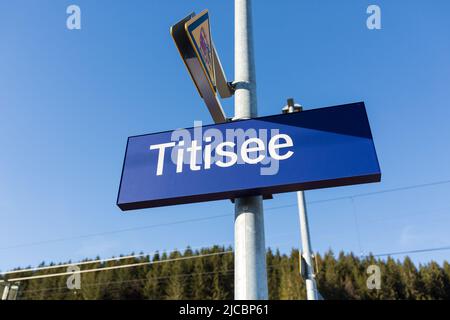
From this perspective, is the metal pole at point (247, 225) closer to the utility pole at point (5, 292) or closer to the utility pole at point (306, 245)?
the utility pole at point (306, 245)

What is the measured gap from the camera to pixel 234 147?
7.67 feet

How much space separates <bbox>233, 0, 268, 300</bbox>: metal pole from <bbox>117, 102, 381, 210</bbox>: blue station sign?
0.43ft

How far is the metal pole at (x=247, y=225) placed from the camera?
186 centimetres

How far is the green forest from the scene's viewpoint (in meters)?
57.2

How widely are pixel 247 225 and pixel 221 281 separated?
61.9 meters

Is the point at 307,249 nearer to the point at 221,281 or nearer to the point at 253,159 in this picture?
the point at 253,159

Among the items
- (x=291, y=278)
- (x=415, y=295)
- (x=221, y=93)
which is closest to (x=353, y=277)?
(x=415, y=295)

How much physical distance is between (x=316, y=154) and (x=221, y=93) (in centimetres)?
113

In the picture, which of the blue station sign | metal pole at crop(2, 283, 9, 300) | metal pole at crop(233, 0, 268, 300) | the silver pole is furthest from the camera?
metal pole at crop(2, 283, 9, 300)

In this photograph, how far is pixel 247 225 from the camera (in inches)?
80.0

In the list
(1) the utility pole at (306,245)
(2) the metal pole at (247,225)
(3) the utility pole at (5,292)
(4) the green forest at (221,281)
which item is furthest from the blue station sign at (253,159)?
(4) the green forest at (221,281)
